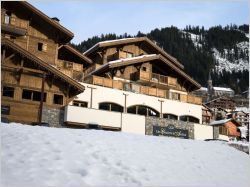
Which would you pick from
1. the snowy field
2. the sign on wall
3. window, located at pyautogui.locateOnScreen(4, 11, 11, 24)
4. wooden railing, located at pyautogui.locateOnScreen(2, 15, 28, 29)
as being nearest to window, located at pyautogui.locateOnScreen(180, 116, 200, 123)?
the sign on wall

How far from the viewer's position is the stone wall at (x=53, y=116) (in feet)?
93.2

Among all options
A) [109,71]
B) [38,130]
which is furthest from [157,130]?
[38,130]

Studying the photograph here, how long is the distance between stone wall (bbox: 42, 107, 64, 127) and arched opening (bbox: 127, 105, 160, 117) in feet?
25.8

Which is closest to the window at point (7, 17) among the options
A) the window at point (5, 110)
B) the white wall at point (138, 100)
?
the white wall at point (138, 100)

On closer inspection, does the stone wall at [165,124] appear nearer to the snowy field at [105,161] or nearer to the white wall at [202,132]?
the white wall at [202,132]

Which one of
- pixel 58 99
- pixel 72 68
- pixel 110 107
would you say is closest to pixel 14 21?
pixel 72 68

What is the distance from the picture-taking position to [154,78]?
40250 millimetres

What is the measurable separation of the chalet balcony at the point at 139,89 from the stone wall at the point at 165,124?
305cm

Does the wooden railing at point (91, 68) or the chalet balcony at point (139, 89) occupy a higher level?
the wooden railing at point (91, 68)

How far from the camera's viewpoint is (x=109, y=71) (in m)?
37.6

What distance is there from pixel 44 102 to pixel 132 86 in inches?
379

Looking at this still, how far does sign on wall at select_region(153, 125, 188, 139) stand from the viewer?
111ft

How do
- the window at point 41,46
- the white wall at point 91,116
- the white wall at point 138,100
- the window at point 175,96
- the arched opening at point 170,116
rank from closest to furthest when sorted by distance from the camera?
the white wall at point 91,116, the white wall at point 138,100, the window at point 41,46, the arched opening at point 170,116, the window at point 175,96

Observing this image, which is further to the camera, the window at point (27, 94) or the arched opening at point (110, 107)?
the arched opening at point (110, 107)
